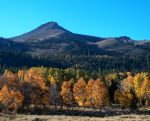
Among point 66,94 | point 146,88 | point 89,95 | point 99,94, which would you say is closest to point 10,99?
point 66,94

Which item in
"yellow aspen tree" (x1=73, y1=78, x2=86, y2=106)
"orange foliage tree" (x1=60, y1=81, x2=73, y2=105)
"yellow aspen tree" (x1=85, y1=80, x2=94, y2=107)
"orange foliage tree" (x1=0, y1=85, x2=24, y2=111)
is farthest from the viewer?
"yellow aspen tree" (x1=73, y1=78, x2=86, y2=106)

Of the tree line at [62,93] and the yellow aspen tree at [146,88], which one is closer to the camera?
the tree line at [62,93]

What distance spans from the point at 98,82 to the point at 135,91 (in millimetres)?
31131

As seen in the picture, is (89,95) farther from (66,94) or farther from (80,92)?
(66,94)

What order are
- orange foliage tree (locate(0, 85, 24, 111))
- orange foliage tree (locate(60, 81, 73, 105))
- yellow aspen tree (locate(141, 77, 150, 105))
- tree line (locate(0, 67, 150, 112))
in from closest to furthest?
1. orange foliage tree (locate(0, 85, 24, 111))
2. tree line (locate(0, 67, 150, 112))
3. orange foliage tree (locate(60, 81, 73, 105))
4. yellow aspen tree (locate(141, 77, 150, 105))

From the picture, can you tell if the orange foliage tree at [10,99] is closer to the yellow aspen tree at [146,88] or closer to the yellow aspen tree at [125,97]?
the yellow aspen tree at [125,97]

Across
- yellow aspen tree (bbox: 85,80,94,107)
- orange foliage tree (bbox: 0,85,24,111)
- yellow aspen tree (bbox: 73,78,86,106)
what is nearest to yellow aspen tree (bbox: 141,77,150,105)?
yellow aspen tree (bbox: 85,80,94,107)

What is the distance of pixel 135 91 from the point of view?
16575 cm

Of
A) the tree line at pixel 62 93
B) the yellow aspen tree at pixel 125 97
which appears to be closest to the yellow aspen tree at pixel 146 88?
the tree line at pixel 62 93

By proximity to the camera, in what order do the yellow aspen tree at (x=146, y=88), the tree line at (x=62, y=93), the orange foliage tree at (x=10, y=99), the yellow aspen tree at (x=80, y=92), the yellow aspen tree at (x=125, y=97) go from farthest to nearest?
the yellow aspen tree at (x=146, y=88) → the yellow aspen tree at (x=80, y=92) → the yellow aspen tree at (x=125, y=97) → the tree line at (x=62, y=93) → the orange foliage tree at (x=10, y=99)

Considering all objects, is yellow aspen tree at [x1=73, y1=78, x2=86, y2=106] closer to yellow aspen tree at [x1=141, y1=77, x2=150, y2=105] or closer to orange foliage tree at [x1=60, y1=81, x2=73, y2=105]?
orange foliage tree at [x1=60, y1=81, x2=73, y2=105]

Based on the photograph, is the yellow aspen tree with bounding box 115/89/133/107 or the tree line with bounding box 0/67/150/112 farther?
the yellow aspen tree with bounding box 115/89/133/107

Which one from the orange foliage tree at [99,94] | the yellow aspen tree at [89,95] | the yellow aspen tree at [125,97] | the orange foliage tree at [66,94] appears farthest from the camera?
the orange foliage tree at [66,94]

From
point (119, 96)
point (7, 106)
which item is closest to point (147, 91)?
point (119, 96)
